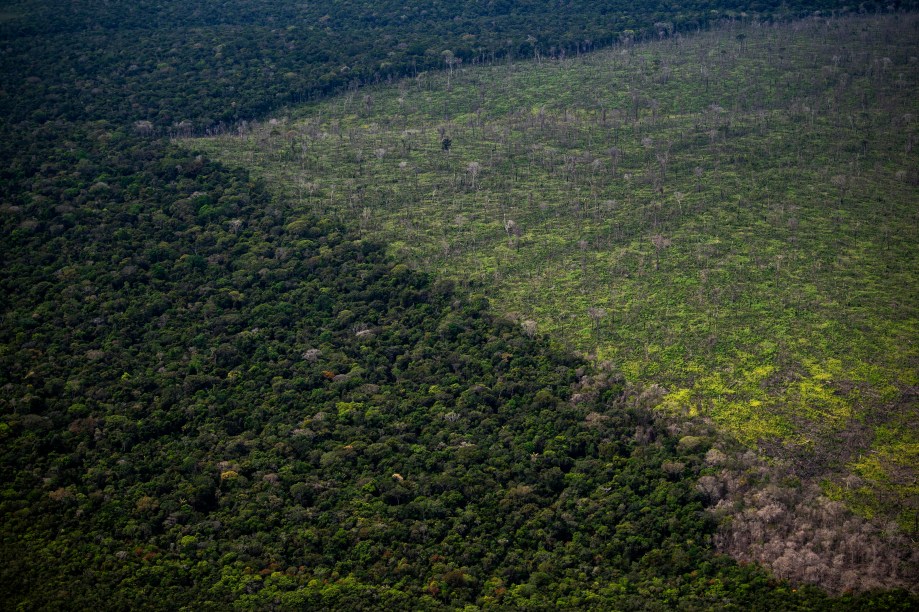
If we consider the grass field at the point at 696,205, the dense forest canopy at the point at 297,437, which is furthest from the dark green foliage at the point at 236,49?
the dense forest canopy at the point at 297,437

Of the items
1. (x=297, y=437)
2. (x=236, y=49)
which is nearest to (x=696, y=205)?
(x=297, y=437)

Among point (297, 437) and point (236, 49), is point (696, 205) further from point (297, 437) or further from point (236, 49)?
point (236, 49)

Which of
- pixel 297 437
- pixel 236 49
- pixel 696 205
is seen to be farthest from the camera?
pixel 236 49

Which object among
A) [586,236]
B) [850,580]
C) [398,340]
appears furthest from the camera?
[586,236]

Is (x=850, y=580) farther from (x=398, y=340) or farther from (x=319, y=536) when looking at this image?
(x=398, y=340)

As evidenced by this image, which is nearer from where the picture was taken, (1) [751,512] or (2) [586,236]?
(1) [751,512]

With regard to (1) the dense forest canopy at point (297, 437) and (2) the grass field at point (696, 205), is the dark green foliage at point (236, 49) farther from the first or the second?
(1) the dense forest canopy at point (297, 437)

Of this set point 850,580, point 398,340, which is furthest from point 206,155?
point 850,580
